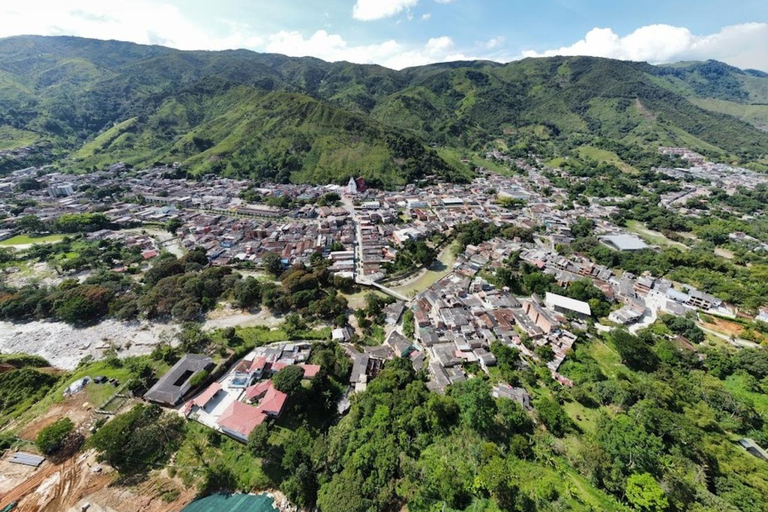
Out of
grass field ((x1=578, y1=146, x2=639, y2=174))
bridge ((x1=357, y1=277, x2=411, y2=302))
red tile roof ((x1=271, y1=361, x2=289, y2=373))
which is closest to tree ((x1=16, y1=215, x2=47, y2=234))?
red tile roof ((x1=271, y1=361, x2=289, y2=373))

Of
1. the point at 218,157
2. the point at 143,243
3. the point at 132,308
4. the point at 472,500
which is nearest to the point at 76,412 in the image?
the point at 132,308

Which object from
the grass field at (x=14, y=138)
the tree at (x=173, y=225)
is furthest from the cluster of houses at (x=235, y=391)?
the grass field at (x=14, y=138)

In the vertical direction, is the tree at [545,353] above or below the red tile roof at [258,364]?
above

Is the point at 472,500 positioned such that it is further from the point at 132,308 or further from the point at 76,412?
the point at 132,308

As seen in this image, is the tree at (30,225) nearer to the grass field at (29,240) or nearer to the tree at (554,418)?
the grass field at (29,240)

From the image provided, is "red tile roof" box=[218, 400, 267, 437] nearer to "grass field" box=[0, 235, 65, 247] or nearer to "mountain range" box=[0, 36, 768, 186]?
"grass field" box=[0, 235, 65, 247]

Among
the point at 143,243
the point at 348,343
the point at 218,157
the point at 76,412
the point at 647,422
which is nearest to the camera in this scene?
the point at 647,422

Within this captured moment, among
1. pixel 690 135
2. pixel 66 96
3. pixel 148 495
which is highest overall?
pixel 66 96

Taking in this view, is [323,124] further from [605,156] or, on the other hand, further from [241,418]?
[605,156]
